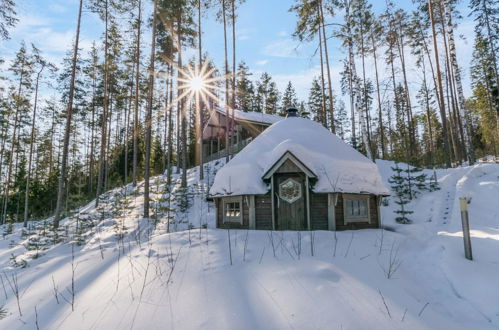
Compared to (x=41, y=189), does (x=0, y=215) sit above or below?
below

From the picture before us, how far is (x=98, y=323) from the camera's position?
3363 millimetres

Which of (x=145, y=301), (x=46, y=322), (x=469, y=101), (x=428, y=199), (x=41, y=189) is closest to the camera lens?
(x=46, y=322)

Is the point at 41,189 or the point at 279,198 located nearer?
the point at 279,198

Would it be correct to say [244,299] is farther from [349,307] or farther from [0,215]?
[0,215]

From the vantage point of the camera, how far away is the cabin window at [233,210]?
10.2 meters

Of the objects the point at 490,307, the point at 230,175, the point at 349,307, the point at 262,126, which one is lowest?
the point at 490,307

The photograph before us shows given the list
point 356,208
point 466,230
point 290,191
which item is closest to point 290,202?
point 290,191

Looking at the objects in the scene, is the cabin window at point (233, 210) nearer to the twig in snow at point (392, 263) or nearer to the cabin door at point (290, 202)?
the cabin door at point (290, 202)

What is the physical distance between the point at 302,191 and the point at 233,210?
10.2 feet

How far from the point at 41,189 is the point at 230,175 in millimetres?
32706

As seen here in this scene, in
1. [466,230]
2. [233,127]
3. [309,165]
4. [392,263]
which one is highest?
[233,127]

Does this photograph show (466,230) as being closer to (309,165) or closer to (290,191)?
(309,165)

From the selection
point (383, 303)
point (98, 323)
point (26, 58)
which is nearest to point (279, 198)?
point (383, 303)

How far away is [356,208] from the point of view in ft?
32.0
